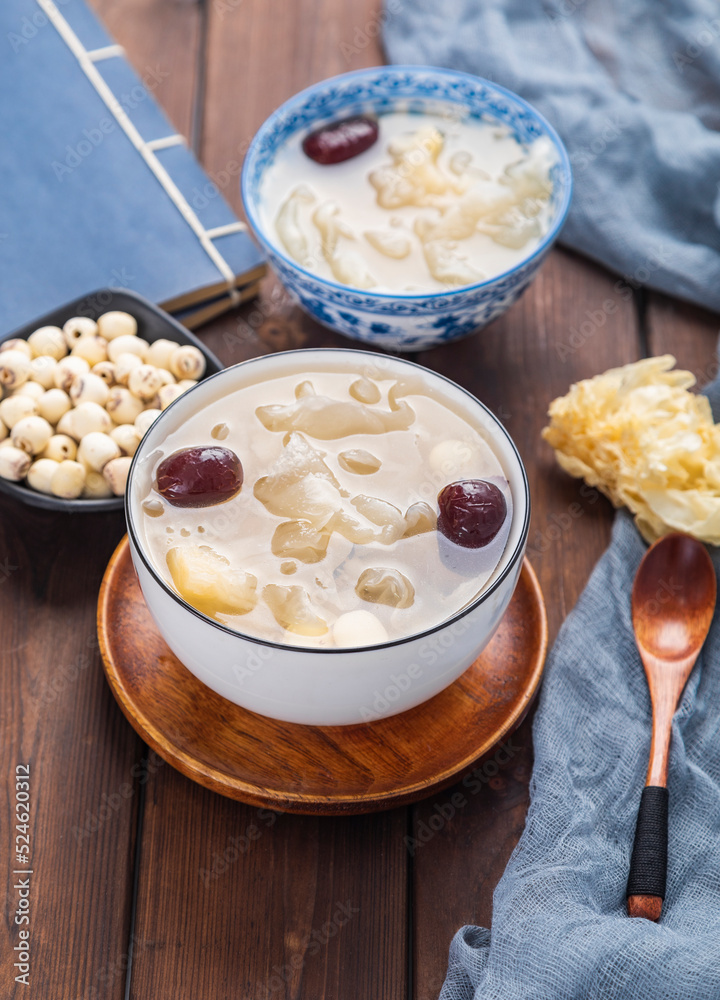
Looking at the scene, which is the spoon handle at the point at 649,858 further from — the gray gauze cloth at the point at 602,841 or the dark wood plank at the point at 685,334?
the dark wood plank at the point at 685,334

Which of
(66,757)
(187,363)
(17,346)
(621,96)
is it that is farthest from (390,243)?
(66,757)

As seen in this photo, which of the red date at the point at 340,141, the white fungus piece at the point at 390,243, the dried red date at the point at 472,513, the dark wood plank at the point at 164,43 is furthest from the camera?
the dark wood plank at the point at 164,43

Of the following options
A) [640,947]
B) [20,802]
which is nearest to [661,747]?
[640,947]

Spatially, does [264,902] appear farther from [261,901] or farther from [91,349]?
[91,349]

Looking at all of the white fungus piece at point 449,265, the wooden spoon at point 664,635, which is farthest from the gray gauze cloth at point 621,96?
the wooden spoon at point 664,635

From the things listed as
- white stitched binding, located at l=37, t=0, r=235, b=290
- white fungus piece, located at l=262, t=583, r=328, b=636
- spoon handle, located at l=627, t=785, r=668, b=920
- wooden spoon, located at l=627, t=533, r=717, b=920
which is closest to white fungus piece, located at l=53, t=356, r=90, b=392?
white stitched binding, located at l=37, t=0, r=235, b=290

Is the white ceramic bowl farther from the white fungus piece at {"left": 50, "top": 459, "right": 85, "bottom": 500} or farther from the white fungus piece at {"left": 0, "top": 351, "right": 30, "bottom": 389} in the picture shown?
the white fungus piece at {"left": 0, "top": 351, "right": 30, "bottom": 389}

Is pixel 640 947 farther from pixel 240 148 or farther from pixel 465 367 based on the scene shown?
pixel 240 148
